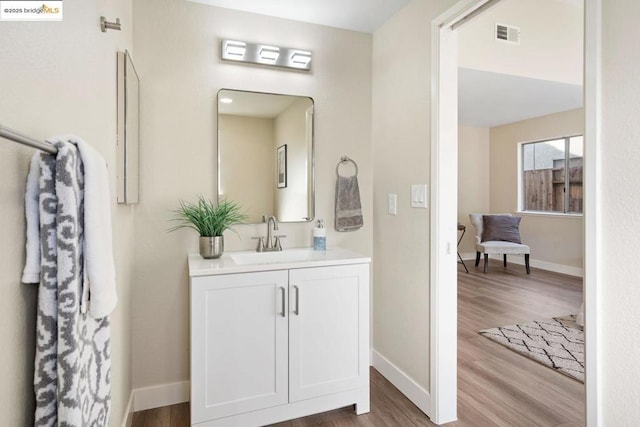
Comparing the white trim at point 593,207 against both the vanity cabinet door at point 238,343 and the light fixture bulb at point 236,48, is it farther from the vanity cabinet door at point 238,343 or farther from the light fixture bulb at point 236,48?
the light fixture bulb at point 236,48

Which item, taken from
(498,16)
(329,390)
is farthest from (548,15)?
(329,390)

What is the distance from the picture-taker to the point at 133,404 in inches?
78.4

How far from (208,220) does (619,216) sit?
1.79m

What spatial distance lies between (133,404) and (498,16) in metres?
4.65

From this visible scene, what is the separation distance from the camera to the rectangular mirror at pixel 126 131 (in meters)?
1.57

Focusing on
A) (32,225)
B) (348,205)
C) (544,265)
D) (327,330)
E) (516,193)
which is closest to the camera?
(32,225)

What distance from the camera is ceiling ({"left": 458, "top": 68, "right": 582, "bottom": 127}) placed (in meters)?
3.91

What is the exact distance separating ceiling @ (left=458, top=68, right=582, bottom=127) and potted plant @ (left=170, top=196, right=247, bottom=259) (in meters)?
2.90

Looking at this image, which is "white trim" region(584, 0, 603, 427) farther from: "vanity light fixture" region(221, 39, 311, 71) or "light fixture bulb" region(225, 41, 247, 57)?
"light fixture bulb" region(225, 41, 247, 57)

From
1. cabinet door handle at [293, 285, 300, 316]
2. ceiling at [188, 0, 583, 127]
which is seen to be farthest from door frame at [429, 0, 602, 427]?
cabinet door handle at [293, 285, 300, 316]

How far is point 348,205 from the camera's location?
8.10ft

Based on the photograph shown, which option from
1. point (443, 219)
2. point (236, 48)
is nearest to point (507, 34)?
point (443, 219)

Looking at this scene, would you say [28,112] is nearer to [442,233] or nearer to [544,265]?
[442,233]

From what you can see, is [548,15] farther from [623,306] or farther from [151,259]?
[151,259]
